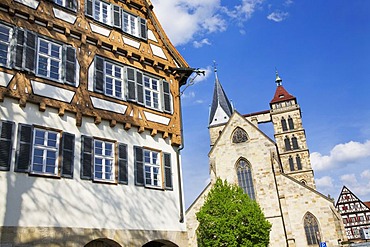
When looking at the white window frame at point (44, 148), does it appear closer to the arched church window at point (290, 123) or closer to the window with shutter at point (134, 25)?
the window with shutter at point (134, 25)

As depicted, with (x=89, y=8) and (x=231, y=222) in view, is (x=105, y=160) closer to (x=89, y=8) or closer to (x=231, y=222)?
(x=89, y=8)

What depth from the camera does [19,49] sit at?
33.6 feet

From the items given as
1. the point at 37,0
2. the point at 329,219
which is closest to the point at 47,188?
the point at 37,0

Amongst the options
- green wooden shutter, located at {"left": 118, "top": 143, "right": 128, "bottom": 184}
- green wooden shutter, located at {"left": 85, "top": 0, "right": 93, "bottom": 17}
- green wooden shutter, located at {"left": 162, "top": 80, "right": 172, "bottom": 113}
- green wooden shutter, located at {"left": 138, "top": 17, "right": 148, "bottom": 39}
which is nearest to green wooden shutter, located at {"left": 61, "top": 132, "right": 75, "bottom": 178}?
green wooden shutter, located at {"left": 118, "top": 143, "right": 128, "bottom": 184}

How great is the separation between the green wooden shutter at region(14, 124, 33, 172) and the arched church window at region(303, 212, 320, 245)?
30772mm

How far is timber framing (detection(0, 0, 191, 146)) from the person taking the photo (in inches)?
403

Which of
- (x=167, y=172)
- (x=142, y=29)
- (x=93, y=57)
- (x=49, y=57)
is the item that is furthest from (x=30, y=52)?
(x=167, y=172)

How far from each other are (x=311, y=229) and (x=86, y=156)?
29284mm

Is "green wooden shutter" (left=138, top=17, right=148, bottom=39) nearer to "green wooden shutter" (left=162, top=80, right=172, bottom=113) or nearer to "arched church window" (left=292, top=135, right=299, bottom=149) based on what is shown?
"green wooden shutter" (left=162, top=80, right=172, bottom=113)

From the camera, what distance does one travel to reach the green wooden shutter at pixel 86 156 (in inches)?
418

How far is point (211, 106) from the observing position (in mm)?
67500

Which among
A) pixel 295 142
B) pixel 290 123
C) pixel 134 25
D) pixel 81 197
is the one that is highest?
pixel 290 123

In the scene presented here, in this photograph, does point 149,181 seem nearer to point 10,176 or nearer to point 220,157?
point 10,176

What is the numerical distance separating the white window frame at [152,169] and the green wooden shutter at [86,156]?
86.5 inches
